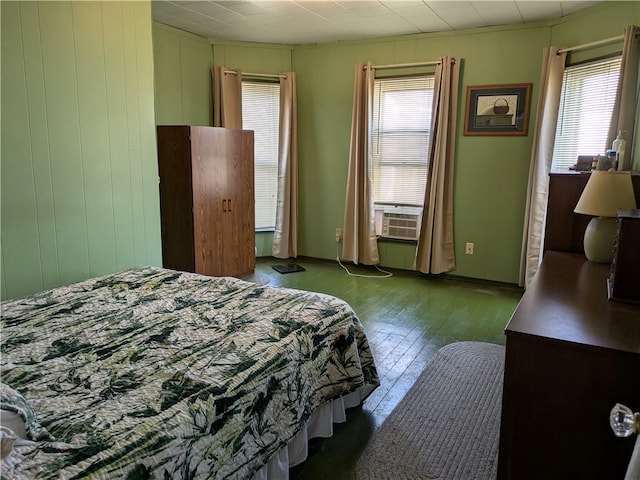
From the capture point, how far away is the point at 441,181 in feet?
15.0

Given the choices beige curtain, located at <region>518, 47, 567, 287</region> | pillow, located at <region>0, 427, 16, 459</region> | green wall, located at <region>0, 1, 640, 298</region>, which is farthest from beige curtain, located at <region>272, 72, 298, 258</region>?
pillow, located at <region>0, 427, 16, 459</region>

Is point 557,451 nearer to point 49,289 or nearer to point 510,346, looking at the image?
point 510,346

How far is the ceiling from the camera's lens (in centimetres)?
370

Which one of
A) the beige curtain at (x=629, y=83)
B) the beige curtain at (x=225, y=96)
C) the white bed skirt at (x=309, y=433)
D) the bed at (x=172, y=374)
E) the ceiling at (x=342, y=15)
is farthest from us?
the beige curtain at (x=225, y=96)

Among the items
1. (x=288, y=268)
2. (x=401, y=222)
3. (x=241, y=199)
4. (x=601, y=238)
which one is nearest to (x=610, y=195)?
(x=601, y=238)

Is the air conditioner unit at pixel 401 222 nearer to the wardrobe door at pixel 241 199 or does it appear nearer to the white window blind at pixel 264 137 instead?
the white window blind at pixel 264 137

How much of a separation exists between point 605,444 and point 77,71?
9.56 feet

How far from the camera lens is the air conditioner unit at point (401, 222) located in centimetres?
489

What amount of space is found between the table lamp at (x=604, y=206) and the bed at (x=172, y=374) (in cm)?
124

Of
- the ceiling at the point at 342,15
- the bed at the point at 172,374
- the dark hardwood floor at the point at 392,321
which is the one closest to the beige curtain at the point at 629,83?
the ceiling at the point at 342,15

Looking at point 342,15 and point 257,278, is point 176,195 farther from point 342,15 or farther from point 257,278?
point 342,15

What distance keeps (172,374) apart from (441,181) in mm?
3600

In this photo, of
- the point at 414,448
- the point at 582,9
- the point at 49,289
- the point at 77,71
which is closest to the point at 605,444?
the point at 414,448

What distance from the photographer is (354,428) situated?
2.22m
